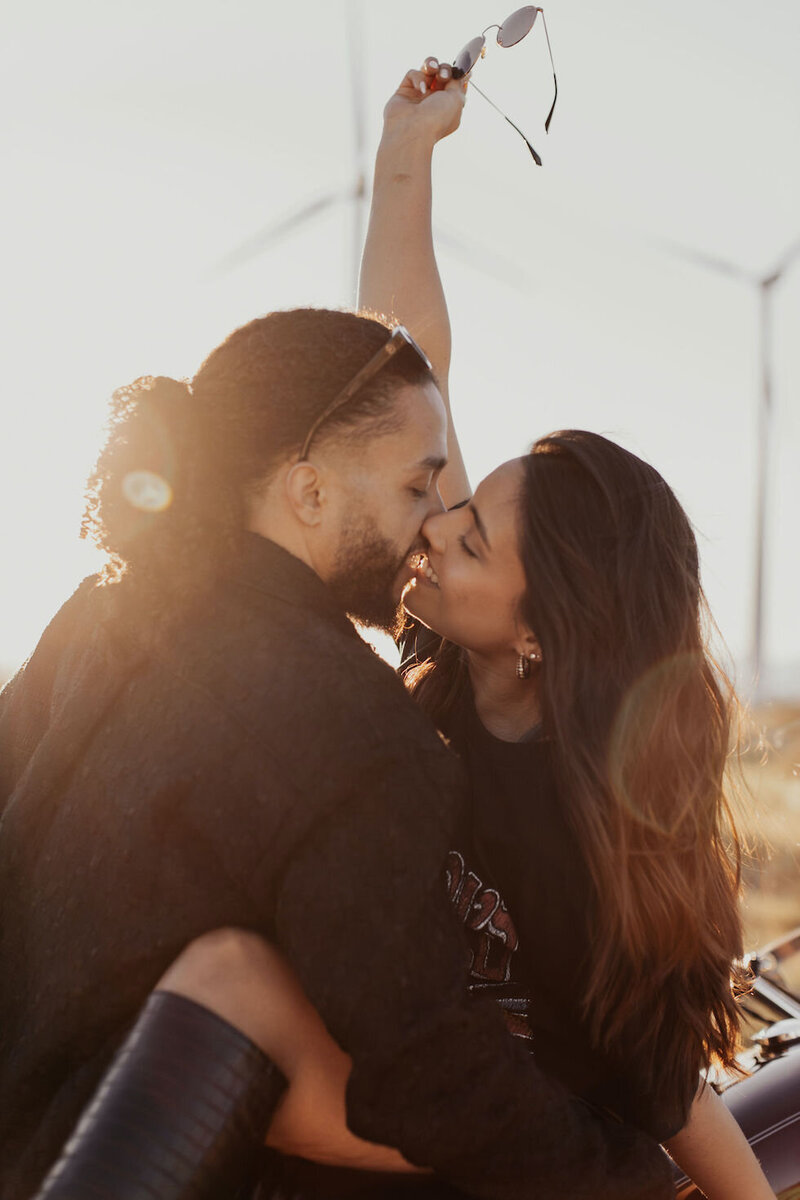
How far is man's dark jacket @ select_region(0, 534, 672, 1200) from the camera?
5.88ft

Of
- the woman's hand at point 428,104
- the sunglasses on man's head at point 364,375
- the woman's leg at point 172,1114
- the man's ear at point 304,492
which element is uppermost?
the woman's hand at point 428,104

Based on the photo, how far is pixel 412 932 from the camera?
182 centimetres

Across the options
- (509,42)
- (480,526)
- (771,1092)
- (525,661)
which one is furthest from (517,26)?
(771,1092)

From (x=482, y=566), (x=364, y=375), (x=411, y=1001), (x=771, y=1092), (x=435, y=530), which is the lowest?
(x=771, y=1092)

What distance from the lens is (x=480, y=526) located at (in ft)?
10.1

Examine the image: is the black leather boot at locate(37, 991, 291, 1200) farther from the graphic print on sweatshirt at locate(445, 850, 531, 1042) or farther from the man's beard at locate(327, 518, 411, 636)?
the man's beard at locate(327, 518, 411, 636)

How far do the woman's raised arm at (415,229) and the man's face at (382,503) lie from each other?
1155 millimetres

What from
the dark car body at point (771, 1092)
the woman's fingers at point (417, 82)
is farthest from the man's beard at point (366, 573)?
the woman's fingers at point (417, 82)

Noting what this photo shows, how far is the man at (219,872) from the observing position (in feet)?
5.78

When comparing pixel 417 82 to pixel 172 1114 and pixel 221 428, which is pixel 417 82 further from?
pixel 172 1114

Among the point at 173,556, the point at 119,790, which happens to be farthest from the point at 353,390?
the point at 119,790

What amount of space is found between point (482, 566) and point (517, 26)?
104 inches

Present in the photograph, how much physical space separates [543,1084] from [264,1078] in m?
0.55

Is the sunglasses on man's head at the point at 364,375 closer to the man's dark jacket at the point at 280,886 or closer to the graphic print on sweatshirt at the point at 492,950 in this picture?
the man's dark jacket at the point at 280,886
